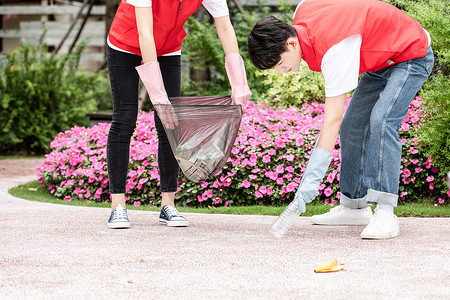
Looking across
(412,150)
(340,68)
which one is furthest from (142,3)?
(412,150)

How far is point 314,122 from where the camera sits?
5309 millimetres

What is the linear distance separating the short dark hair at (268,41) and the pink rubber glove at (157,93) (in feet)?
1.79

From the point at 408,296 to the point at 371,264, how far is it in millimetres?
466

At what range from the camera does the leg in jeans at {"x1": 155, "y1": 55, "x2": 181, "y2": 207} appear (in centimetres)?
364

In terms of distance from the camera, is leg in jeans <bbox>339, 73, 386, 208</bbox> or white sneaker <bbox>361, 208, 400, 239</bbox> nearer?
white sneaker <bbox>361, 208, 400, 239</bbox>

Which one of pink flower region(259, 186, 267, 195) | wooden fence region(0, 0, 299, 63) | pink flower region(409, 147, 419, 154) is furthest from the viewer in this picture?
wooden fence region(0, 0, 299, 63)

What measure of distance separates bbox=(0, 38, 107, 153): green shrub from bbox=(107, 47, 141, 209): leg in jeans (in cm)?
539

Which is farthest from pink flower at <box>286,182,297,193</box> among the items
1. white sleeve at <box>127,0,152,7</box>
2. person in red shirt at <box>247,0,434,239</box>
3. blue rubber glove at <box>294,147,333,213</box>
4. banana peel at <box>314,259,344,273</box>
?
banana peel at <box>314,259,344,273</box>

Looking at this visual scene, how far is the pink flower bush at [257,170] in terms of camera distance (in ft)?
15.4

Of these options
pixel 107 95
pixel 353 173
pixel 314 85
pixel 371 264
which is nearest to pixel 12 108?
pixel 107 95

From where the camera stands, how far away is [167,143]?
148 inches

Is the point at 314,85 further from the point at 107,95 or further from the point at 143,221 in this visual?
the point at 107,95

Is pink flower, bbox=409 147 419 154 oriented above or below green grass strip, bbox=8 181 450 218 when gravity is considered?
above

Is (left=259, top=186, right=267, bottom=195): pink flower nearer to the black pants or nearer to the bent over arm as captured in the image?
the black pants
